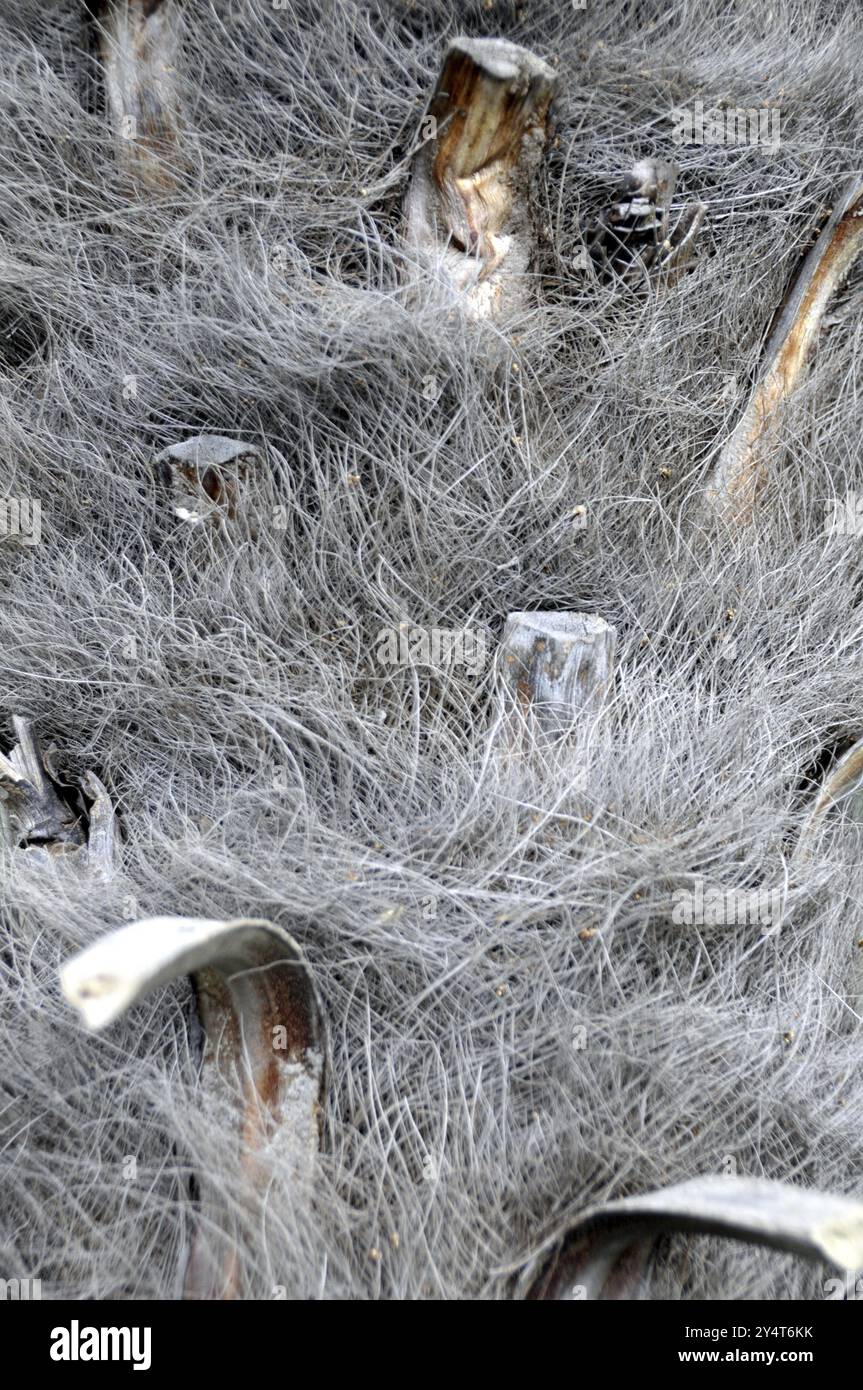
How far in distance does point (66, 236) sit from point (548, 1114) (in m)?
2.36

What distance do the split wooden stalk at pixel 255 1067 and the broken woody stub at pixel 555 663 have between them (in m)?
0.75

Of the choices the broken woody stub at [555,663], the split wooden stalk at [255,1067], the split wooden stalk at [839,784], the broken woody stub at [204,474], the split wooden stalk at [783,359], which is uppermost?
the split wooden stalk at [783,359]

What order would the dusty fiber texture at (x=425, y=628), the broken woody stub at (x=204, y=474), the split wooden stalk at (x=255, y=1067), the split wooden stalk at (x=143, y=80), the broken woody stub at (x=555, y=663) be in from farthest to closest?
the split wooden stalk at (x=143, y=80) → the broken woody stub at (x=204, y=474) → the broken woody stub at (x=555, y=663) → the dusty fiber texture at (x=425, y=628) → the split wooden stalk at (x=255, y=1067)

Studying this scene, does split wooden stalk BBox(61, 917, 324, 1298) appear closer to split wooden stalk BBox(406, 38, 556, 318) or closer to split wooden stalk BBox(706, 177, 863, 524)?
split wooden stalk BBox(706, 177, 863, 524)

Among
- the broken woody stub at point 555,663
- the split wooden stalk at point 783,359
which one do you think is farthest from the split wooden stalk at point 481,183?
the broken woody stub at point 555,663

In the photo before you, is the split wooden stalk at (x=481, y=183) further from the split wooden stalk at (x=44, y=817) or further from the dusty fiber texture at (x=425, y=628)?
the split wooden stalk at (x=44, y=817)

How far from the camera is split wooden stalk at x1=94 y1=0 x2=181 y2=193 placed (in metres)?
2.56

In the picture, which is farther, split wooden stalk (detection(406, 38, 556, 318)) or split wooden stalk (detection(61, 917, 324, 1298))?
split wooden stalk (detection(406, 38, 556, 318))

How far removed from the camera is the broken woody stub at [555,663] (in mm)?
1981

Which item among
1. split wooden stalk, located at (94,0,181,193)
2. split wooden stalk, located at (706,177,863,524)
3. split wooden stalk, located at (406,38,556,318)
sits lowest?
split wooden stalk, located at (706,177,863,524)

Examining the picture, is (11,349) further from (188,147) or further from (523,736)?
(523,736)

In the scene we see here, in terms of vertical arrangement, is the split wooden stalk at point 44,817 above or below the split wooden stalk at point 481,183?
below

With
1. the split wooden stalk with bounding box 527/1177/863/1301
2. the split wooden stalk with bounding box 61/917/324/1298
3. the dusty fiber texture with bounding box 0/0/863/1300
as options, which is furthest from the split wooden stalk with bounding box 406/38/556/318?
the split wooden stalk with bounding box 527/1177/863/1301

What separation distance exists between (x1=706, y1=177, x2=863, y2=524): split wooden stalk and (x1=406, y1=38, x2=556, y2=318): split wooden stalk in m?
0.66
